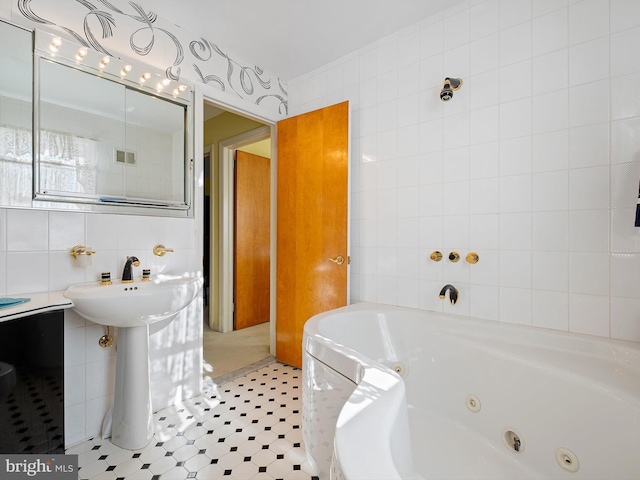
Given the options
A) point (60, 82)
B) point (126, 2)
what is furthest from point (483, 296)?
point (126, 2)

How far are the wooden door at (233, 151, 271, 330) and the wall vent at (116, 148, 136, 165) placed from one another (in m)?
1.57

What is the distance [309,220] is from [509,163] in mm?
1322

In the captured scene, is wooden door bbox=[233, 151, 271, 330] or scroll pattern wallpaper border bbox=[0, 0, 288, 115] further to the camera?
wooden door bbox=[233, 151, 271, 330]

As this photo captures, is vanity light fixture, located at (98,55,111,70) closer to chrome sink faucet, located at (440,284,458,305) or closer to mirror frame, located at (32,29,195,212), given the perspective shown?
mirror frame, located at (32,29,195,212)

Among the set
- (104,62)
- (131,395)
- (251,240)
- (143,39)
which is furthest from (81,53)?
(251,240)

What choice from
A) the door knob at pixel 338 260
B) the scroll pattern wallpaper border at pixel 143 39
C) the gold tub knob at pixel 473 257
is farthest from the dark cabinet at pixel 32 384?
the gold tub knob at pixel 473 257

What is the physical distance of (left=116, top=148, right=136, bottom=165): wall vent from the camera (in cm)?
166

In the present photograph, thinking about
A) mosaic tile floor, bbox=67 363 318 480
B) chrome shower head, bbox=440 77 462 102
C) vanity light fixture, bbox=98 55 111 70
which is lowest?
mosaic tile floor, bbox=67 363 318 480

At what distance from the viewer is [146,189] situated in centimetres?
178

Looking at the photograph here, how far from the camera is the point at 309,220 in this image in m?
2.32

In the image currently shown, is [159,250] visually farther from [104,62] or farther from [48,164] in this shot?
[104,62]

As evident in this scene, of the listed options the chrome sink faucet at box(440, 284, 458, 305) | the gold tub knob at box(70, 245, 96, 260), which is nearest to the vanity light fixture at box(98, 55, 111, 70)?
the gold tub knob at box(70, 245, 96, 260)

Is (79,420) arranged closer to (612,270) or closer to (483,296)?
(483,296)

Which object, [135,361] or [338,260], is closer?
[135,361]
